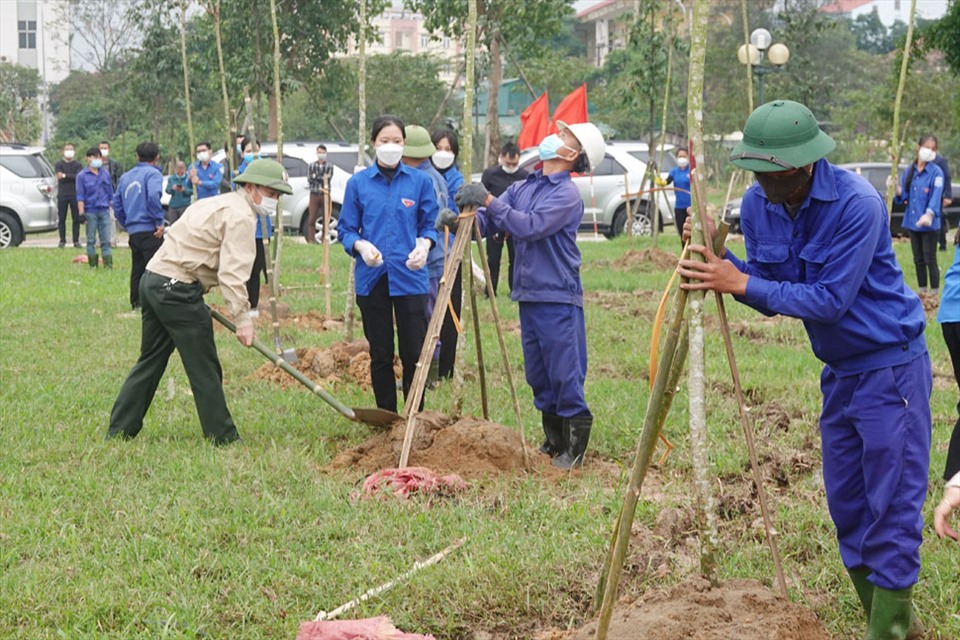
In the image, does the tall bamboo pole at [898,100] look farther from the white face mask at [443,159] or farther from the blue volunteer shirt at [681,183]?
the blue volunteer shirt at [681,183]

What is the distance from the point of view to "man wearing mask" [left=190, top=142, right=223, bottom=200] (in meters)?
16.8

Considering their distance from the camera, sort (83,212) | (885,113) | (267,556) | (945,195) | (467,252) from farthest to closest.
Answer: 1. (885,113)
2. (83,212)
3. (945,195)
4. (467,252)
5. (267,556)

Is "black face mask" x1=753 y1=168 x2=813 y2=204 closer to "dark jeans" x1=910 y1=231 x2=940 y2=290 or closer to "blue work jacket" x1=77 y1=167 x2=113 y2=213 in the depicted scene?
"dark jeans" x1=910 y1=231 x2=940 y2=290

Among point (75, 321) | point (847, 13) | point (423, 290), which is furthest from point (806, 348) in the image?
point (847, 13)

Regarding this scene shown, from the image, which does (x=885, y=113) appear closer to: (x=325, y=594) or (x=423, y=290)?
(x=423, y=290)

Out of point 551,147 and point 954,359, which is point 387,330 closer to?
point 551,147

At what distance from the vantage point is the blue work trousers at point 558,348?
20.7 ft

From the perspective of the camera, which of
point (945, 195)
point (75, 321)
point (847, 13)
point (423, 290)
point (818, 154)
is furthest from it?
point (847, 13)

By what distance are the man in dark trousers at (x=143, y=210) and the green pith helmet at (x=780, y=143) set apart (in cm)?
982

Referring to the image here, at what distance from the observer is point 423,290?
7184mm

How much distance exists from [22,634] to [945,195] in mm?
12385

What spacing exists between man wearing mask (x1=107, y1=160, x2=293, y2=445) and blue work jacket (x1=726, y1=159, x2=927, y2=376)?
340 centimetres

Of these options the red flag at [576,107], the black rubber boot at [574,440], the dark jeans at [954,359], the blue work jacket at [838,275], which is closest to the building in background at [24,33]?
the red flag at [576,107]

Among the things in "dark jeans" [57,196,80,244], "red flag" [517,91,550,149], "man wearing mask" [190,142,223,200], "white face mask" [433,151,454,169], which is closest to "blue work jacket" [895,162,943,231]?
"red flag" [517,91,550,149]
